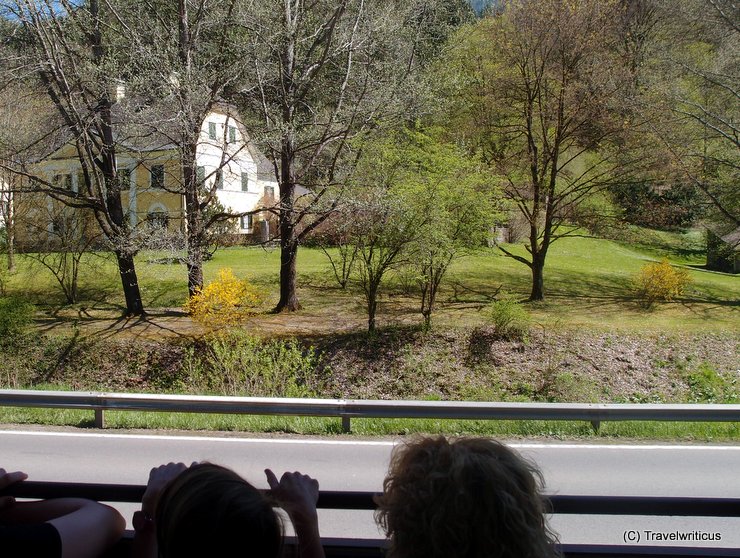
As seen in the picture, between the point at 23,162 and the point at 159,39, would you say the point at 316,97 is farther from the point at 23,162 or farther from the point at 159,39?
the point at 23,162

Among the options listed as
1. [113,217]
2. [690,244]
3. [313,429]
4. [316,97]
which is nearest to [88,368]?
[113,217]

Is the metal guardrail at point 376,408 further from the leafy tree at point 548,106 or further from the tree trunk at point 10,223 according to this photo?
the tree trunk at point 10,223

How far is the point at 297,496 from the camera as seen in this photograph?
5.41 ft

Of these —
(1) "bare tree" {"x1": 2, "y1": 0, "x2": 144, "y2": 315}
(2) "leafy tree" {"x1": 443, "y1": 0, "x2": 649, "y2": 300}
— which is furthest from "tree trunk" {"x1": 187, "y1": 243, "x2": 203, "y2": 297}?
(2) "leafy tree" {"x1": 443, "y1": 0, "x2": 649, "y2": 300}

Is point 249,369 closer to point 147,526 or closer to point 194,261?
point 194,261

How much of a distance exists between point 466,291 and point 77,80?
12725mm

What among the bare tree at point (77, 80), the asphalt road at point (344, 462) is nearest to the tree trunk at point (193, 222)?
the bare tree at point (77, 80)

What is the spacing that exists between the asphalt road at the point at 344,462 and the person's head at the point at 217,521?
3460 millimetres

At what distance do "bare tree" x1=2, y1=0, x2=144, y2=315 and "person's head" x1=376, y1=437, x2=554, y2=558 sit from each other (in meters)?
13.3

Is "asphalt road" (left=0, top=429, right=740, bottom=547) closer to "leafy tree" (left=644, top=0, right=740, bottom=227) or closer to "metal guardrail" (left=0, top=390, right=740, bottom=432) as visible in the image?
"metal guardrail" (left=0, top=390, right=740, bottom=432)

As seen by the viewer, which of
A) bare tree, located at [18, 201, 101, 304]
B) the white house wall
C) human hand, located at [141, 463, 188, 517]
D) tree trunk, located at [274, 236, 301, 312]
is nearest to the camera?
human hand, located at [141, 463, 188, 517]

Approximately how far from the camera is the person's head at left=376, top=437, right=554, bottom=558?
4.42 feet

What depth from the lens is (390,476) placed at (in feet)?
5.08

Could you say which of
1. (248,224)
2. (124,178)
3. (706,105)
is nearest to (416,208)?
(124,178)
